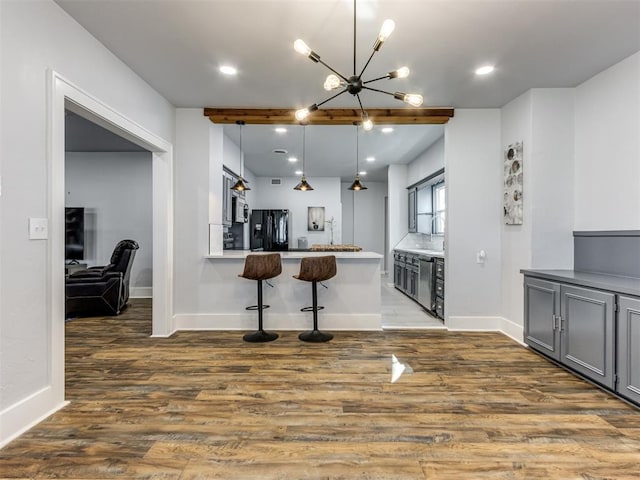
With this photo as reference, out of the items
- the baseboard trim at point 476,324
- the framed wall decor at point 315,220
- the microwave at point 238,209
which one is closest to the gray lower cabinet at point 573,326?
the baseboard trim at point 476,324

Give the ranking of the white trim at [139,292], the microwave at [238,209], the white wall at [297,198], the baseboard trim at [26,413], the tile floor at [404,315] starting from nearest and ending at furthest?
1. the baseboard trim at [26,413]
2. the tile floor at [404,315]
3. the microwave at [238,209]
4. the white trim at [139,292]
5. the white wall at [297,198]

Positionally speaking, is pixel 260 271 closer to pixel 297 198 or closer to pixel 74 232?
pixel 74 232

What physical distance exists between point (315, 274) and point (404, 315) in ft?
6.16

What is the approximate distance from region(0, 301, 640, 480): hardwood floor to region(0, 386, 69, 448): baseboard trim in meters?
0.05

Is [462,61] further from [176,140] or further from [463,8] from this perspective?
[176,140]

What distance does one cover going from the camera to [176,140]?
4043 mm

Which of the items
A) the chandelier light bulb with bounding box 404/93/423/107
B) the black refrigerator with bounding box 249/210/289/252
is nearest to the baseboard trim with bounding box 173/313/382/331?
the chandelier light bulb with bounding box 404/93/423/107

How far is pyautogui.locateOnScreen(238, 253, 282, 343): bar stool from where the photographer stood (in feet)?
12.0

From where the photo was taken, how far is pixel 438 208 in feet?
20.4

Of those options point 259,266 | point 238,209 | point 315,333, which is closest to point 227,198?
point 238,209

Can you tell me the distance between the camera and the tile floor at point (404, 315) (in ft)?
13.9

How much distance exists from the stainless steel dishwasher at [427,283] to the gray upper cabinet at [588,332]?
77.5 inches

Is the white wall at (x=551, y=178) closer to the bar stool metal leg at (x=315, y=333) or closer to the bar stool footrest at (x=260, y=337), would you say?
the bar stool metal leg at (x=315, y=333)

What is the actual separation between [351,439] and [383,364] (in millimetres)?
1172
